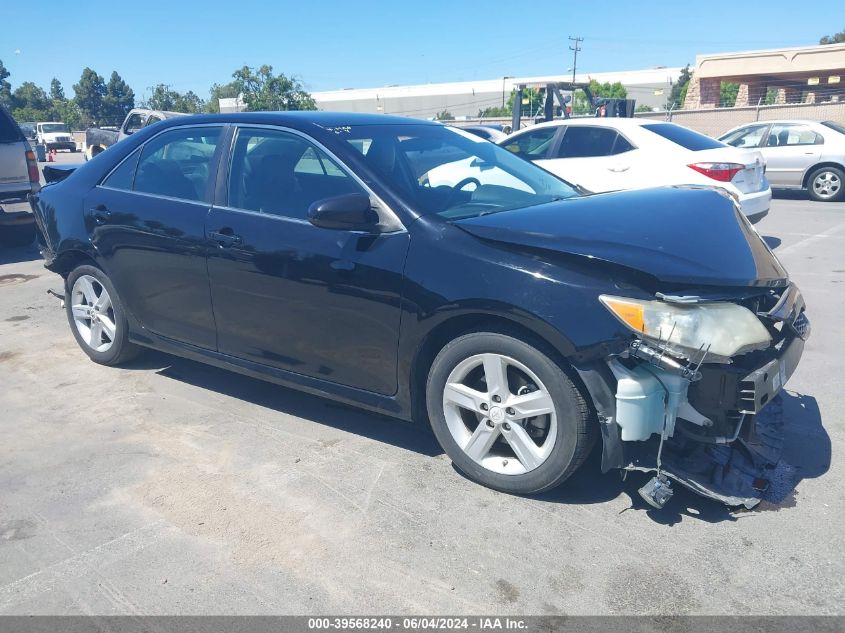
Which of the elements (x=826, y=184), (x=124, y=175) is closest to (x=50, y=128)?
(x=826, y=184)

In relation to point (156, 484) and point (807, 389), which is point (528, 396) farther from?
point (807, 389)

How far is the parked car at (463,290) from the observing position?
2965 mm

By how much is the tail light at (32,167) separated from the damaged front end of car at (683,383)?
28.1ft

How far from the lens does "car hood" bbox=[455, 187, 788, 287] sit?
120 inches

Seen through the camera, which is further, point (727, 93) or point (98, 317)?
point (727, 93)

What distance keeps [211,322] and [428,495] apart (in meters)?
1.73

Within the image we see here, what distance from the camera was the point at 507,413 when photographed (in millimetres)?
3262

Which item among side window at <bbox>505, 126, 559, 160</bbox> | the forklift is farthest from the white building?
side window at <bbox>505, 126, 559, 160</bbox>

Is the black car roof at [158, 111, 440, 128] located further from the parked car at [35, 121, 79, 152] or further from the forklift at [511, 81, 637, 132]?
the parked car at [35, 121, 79, 152]

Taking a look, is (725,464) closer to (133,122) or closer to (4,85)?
(133,122)

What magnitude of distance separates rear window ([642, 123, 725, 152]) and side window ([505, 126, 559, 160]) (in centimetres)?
127

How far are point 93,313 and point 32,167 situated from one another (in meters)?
5.16

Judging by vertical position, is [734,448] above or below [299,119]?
below

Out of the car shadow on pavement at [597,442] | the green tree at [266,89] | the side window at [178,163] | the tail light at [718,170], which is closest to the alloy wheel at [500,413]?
the car shadow on pavement at [597,442]
